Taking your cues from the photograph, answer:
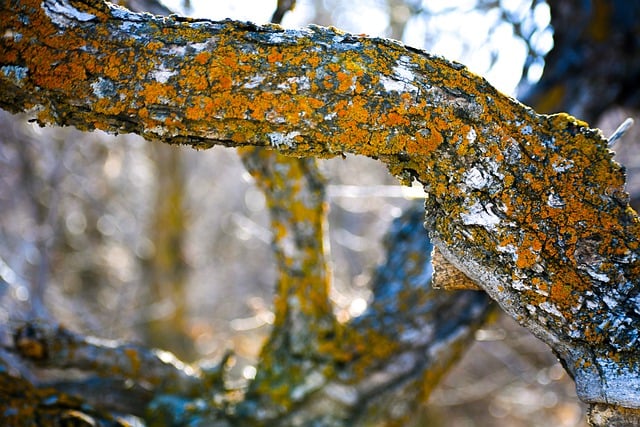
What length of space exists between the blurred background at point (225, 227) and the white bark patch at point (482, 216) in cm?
168

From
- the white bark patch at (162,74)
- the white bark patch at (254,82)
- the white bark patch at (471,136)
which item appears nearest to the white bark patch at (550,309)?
the white bark patch at (471,136)

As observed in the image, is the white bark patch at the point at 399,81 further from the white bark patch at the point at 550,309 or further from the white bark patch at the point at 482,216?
the white bark patch at the point at 550,309

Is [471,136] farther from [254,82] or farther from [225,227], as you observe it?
[225,227]

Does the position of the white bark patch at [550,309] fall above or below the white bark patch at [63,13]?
below

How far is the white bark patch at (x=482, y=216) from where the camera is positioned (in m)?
1.64

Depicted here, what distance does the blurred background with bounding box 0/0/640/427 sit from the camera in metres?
3.86

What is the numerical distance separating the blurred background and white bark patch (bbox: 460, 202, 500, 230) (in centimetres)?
168

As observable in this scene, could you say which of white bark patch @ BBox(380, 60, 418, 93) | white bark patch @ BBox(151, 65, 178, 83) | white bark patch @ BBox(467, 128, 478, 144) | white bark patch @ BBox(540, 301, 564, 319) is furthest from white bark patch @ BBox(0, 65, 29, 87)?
white bark patch @ BBox(540, 301, 564, 319)

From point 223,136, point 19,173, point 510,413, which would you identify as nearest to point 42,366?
point 223,136

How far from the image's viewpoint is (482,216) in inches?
64.7

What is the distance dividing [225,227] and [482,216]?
8.57 meters

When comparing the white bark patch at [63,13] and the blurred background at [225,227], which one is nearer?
the white bark patch at [63,13]

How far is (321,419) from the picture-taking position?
9.98 feet

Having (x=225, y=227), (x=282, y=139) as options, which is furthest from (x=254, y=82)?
(x=225, y=227)
